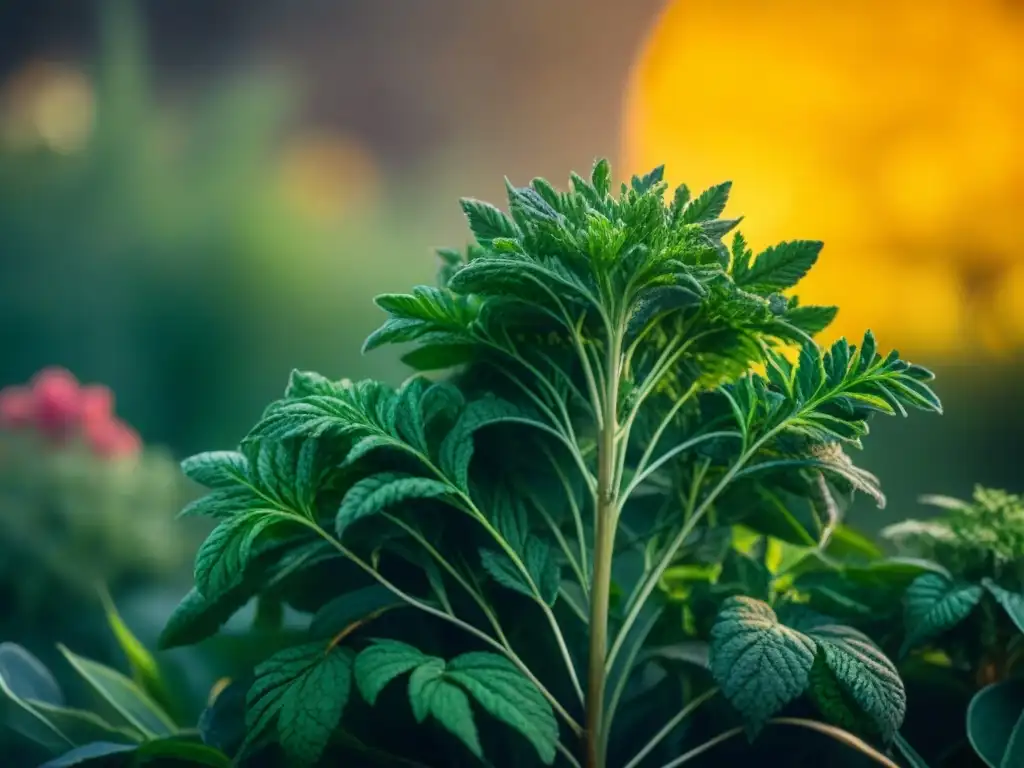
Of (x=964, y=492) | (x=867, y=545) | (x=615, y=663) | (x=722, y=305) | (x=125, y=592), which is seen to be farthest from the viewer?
(x=125, y=592)

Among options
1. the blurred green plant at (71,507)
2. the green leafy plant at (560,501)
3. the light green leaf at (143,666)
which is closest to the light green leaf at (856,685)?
the green leafy plant at (560,501)

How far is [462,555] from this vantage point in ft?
2.03

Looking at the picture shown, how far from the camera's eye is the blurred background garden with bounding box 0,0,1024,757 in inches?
43.5

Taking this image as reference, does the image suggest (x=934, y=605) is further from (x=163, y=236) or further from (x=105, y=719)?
(x=163, y=236)

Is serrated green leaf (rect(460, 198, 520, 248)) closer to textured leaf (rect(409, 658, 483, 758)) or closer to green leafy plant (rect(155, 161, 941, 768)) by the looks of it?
green leafy plant (rect(155, 161, 941, 768))

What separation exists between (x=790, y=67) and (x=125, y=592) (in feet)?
3.38

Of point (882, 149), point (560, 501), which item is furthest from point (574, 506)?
point (882, 149)

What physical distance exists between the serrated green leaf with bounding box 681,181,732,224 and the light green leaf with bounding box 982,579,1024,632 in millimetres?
312

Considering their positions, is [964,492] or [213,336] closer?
[964,492]

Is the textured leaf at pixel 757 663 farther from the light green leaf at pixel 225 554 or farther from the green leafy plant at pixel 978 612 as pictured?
the light green leaf at pixel 225 554

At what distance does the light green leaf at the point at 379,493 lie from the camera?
492mm

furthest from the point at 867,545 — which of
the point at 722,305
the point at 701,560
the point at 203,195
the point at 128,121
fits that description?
the point at 128,121

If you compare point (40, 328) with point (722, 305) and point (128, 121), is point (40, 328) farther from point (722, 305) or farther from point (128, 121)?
point (722, 305)

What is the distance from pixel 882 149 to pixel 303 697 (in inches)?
36.6
